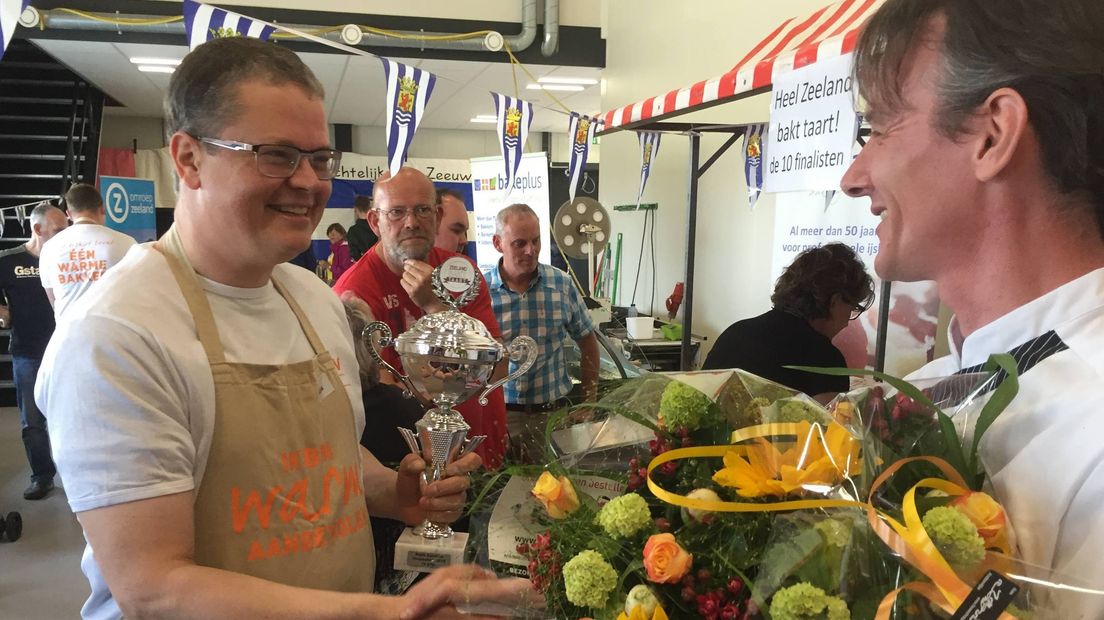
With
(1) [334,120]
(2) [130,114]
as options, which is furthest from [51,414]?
(2) [130,114]

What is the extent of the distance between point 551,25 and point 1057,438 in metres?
7.19

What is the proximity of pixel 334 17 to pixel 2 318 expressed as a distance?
3955 mm

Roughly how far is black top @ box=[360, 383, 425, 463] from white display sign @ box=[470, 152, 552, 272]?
4481 mm

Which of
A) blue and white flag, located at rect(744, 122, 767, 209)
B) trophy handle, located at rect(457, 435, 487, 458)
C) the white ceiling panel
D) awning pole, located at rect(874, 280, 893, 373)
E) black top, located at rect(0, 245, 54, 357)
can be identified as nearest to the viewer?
trophy handle, located at rect(457, 435, 487, 458)

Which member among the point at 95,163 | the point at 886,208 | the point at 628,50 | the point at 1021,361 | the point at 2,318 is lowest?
the point at 2,318

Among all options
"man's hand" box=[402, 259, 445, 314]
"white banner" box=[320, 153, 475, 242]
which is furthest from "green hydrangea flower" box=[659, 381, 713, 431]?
→ "white banner" box=[320, 153, 475, 242]

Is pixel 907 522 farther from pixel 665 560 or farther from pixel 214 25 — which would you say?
pixel 214 25

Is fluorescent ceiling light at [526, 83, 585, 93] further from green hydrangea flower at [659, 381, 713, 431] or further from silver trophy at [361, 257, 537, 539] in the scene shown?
green hydrangea flower at [659, 381, 713, 431]

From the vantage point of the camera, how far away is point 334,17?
22.8 feet

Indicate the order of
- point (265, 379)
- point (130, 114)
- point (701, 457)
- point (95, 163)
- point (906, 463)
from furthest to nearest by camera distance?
point (130, 114), point (95, 163), point (265, 379), point (701, 457), point (906, 463)

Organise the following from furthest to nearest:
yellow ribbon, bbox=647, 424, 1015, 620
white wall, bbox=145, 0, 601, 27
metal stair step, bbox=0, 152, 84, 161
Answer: metal stair step, bbox=0, 152, 84, 161 < white wall, bbox=145, 0, 601, 27 < yellow ribbon, bbox=647, 424, 1015, 620

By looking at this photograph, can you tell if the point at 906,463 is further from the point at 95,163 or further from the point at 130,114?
the point at 130,114

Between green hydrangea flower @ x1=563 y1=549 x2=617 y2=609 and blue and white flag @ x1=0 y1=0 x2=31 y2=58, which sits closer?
green hydrangea flower @ x1=563 y1=549 x2=617 y2=609

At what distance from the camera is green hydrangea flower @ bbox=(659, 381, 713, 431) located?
82 cm
